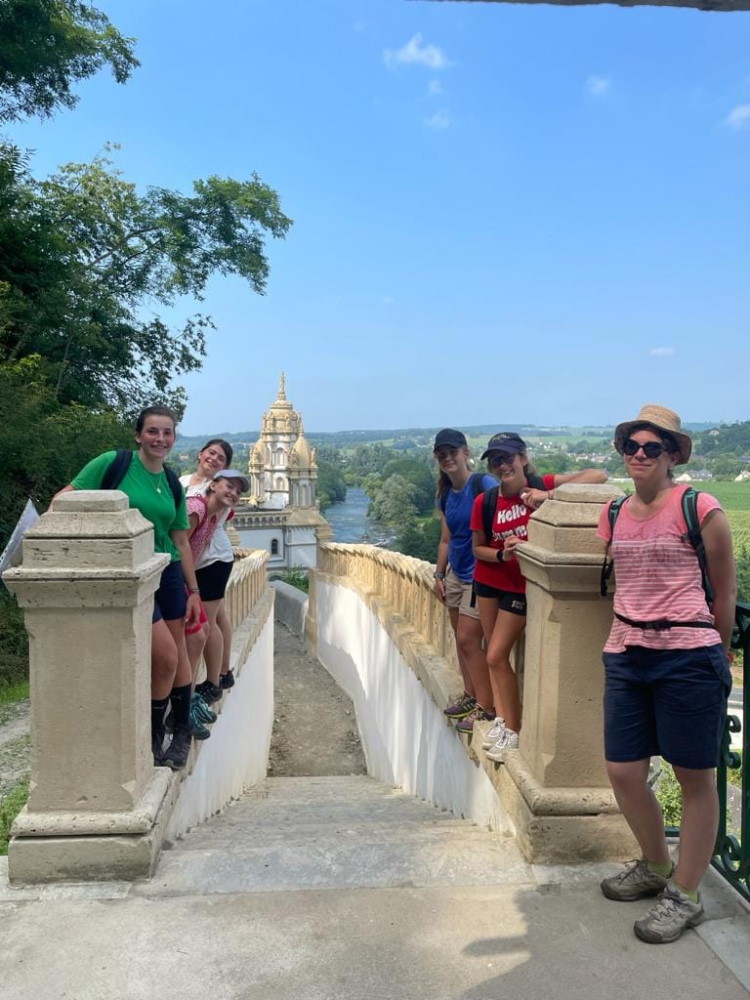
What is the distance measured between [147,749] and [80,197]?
17.9m

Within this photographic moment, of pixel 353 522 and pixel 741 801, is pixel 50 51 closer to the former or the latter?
pixel 741 801

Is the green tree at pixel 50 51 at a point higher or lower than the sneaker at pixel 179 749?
higher

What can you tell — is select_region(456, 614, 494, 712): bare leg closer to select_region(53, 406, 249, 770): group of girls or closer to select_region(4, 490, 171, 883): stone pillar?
select_region(53, 406, 249, 770): group of girls

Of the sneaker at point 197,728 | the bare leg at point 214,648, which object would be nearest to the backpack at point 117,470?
the sneaker at point 197,728

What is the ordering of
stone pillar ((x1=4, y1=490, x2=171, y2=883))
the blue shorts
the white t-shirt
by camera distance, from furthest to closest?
the white t-shirt
stone pillar ((x1=4, y1=490, x2=171, y2=883))
the blue shorts

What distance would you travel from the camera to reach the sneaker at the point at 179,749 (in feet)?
12.2

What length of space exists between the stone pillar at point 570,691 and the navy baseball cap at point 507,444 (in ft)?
1.63

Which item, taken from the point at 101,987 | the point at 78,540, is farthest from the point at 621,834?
the point at 78,540

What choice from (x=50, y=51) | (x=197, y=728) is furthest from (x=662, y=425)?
(x=50, y=51)

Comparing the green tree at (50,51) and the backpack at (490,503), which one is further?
the green tree at (50,51)

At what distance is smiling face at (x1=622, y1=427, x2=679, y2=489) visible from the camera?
8.50 ft

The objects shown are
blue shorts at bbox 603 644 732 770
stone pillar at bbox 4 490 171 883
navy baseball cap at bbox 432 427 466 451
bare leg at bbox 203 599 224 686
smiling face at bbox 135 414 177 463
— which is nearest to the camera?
blue shorts at bbox 603 644 732 770

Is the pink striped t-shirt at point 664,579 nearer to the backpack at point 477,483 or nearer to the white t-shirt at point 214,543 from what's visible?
the backpack at point 477,483

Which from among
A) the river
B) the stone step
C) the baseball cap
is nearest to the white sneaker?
the stone step
